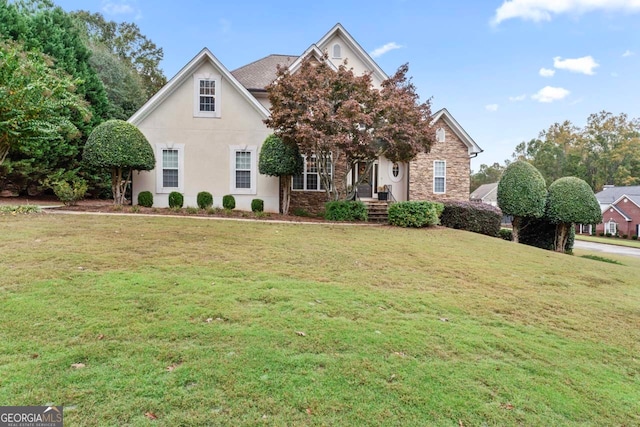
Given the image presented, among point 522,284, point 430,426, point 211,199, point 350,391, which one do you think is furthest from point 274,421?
point 211,199

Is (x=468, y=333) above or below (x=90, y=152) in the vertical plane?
below

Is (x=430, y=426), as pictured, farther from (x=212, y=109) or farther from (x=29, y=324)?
(x=212, y=109)

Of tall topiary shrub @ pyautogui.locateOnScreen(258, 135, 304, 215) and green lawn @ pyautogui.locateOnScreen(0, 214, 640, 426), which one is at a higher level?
tall topiary shrub @ pyautogui.locateOnScreen(258, 135, 304, 215)

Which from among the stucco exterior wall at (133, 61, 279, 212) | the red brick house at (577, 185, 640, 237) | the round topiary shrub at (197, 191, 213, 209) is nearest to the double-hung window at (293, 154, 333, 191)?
the stucco exterior wall at (133, 61, 279, 212)

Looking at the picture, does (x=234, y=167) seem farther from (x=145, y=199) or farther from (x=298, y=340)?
(x=298, y=340)

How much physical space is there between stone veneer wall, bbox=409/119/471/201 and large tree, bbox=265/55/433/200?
19.4 feet

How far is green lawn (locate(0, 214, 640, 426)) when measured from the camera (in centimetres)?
238

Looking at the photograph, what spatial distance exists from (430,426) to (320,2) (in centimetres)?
1702

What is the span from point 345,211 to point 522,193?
890 cm

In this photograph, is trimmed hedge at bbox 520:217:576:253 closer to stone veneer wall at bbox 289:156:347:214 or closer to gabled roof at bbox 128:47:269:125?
stone veneer wall at bbox 289:156:347:214

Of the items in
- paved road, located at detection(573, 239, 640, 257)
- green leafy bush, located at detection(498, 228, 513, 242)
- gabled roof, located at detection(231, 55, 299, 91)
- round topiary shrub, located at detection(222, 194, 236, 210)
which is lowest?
paved road, located at detection(573, 239, 640, 257)

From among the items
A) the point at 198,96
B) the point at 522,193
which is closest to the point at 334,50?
the point at 198,96

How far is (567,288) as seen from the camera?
20.9ft

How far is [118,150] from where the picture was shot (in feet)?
39.8
